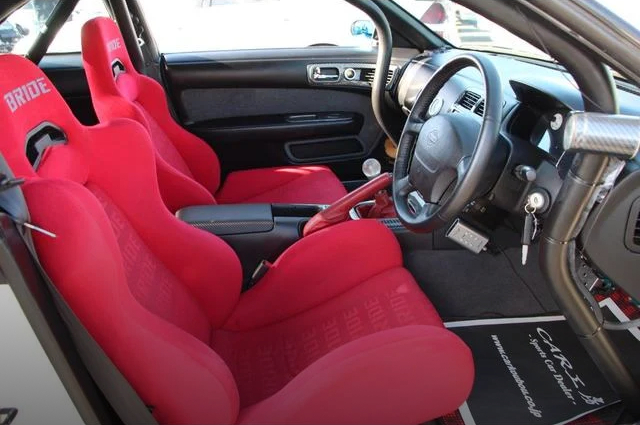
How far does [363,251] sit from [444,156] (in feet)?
1.09

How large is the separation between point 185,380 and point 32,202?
0.37 m

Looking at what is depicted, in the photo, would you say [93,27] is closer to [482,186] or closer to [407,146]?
[407,146]

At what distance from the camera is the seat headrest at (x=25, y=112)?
896 millimetres

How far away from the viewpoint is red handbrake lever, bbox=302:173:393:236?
59.7 inches

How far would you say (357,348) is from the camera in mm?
971

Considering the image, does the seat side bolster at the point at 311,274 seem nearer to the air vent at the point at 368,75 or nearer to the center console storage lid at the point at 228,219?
the center console storage lid at the point at 228,219

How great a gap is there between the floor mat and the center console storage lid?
2.06 feet

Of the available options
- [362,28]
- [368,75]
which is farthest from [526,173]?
[362,28]

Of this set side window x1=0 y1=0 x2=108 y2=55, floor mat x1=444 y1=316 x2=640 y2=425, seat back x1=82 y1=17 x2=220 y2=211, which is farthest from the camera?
side window x1=0 y1=0 x2=108 y2=55

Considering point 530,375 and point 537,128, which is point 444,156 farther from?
point 530,375

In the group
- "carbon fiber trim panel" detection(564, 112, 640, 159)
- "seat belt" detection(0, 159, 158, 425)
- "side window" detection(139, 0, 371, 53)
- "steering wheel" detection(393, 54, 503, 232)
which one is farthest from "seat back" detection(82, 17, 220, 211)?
"carbon fiber trim panel" detection(564, 112, 640, 159)

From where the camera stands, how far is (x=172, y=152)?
1.99 metres

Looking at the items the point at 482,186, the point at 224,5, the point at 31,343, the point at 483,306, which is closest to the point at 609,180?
the point at 482,186

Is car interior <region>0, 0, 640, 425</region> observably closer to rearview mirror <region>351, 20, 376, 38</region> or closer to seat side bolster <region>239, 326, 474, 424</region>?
seat side bolster <region>239, 326, 474, 424</region>
